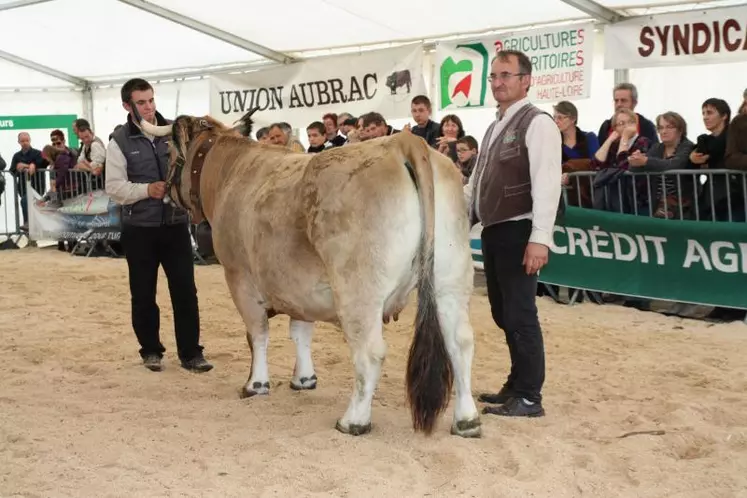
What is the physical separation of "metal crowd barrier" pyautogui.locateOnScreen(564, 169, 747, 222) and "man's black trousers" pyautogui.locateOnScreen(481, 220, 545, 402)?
3.72 metres

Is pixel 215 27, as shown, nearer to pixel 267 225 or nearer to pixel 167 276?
pixel 167 276

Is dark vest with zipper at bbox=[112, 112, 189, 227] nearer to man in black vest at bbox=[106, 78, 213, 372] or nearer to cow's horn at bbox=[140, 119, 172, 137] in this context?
man in black vest at bbox=[106, 78, 213, 372]

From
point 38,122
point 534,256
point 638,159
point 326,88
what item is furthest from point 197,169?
point 38,122

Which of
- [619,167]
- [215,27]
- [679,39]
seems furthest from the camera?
[215,27]

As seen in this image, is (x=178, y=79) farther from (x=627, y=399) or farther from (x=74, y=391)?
(x=627, y=399)

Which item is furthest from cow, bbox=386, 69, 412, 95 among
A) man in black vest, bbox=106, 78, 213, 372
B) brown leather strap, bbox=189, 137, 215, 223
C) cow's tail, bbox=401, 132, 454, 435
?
cow's tail, bbox=401, 132, 454, 435

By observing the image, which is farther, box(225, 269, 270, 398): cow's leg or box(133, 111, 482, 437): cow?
box(225, 269, 270, 398): cow's leg

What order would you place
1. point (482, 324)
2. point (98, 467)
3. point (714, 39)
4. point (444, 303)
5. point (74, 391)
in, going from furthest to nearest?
point (714, 39)
point (482, 324)
point (74, 391)
point (444, 303)
point (98, 467)

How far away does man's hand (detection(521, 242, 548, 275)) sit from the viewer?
4426 mm

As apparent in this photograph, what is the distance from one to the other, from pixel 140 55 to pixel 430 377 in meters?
13.8

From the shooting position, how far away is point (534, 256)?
4.45 meters

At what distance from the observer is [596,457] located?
13.4 feet

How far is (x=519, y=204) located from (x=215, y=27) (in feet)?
35.6

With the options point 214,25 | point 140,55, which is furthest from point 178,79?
point 214,25
